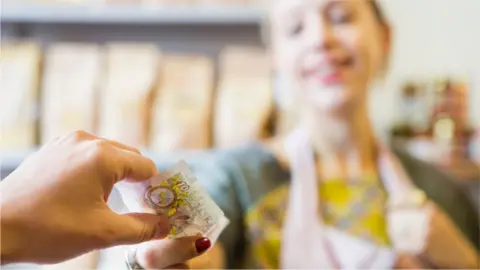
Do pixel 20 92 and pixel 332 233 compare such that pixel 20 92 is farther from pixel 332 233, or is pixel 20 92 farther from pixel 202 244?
pixel 202 244

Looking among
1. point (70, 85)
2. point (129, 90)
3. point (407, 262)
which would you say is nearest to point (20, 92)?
point (70, 85)

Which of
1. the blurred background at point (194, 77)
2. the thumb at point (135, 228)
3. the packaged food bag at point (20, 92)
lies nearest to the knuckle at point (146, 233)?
the thumb at point (135, 228)

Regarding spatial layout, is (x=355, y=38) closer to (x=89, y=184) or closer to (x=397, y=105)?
(x=89, y=184)

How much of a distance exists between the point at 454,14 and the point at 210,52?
22.9 inches

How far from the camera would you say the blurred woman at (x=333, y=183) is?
677mm

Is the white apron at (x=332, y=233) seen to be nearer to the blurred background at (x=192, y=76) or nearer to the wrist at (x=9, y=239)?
the blurred background at (x=192, y=76)

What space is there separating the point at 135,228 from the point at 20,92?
837mm

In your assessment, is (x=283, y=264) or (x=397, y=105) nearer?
(x=283, y=264)

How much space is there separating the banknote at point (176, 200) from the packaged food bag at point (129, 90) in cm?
64

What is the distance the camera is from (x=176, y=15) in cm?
114

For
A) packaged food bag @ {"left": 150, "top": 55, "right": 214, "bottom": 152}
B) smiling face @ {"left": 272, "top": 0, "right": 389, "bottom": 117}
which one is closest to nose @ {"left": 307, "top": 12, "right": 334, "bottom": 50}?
smiling face @ {"left": 272, "top": 0, "right": 389, "bottom": 117}

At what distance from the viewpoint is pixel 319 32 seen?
0.71 meters

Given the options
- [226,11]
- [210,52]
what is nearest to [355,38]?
[226,11]

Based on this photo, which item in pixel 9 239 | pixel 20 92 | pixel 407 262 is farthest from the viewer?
pixel 20 92
